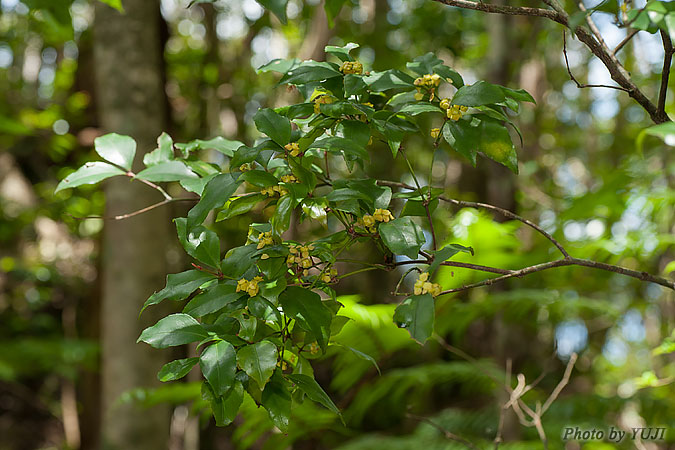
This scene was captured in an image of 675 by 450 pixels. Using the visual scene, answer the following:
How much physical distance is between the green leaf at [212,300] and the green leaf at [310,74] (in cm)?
25

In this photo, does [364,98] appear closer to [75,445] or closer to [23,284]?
[75,445]

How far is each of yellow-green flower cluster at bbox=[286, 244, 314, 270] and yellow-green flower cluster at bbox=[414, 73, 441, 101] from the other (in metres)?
0.24

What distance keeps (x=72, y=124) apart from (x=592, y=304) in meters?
2.86

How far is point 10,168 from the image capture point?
4.19 meters

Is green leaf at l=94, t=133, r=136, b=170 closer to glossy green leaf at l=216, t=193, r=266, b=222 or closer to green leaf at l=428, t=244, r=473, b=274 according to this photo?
glossy green leaf at l=216, t=193, r=266, b=222

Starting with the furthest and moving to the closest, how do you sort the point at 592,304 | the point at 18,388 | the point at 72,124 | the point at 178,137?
the point at 18,388, the point at 72,124, the point at 178,137, the point at 592,304

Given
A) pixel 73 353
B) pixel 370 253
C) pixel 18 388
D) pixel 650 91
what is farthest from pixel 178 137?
pixel 650 91

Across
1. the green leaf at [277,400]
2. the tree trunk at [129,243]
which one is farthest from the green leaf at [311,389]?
the tree trunk at [129,243]

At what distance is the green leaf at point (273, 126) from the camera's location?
64cm

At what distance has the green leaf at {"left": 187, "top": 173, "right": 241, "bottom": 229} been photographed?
61 centimetres

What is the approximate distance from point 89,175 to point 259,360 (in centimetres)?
43

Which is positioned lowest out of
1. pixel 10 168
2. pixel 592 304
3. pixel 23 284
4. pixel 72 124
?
pixel 23 284

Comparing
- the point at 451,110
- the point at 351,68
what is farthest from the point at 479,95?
the point at 351,68

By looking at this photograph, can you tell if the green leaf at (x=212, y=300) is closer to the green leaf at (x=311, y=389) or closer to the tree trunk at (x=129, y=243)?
the green leaf at (x=311, y=389)
